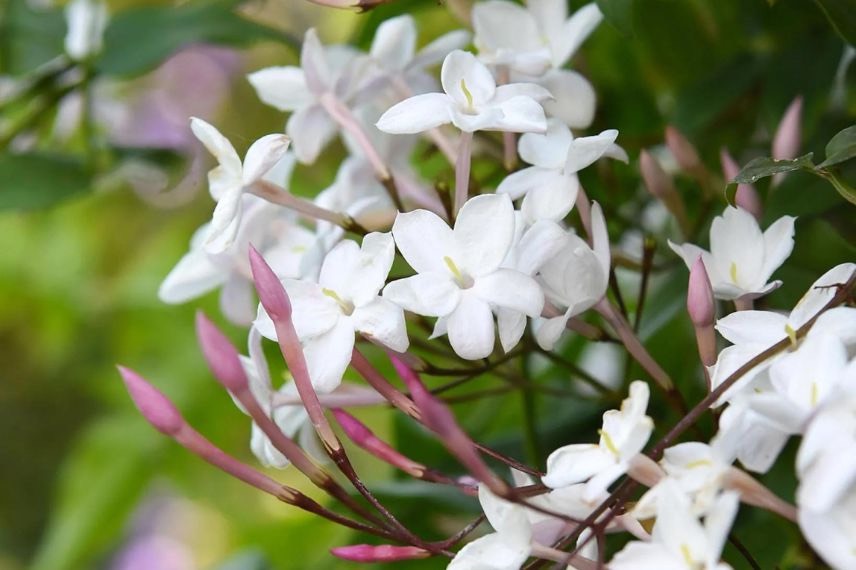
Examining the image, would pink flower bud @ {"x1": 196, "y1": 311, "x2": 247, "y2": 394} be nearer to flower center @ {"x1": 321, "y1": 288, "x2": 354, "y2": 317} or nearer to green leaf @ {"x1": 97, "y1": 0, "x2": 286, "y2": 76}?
flower center @ {"x1": 321, "y1": 288, "x2": 354, "y2": 317}

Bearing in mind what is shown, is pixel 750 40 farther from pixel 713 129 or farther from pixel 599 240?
pixel 599 240

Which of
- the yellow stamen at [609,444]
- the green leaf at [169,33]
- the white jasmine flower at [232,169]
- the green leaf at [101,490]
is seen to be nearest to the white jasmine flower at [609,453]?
the yellow stamen at [609,444]

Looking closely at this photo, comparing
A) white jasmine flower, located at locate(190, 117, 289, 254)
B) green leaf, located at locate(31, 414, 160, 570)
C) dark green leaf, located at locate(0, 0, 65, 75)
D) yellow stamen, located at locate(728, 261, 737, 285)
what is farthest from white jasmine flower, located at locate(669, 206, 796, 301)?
green leaf, located at locate(31, 414, 160, 570)

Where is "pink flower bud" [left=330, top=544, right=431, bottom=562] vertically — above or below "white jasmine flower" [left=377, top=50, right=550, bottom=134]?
below

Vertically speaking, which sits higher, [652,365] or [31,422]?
[652,365]

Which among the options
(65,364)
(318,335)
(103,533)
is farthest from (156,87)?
(318,335)

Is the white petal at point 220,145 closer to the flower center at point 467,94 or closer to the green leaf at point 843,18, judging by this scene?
the flower center at point 467,94
